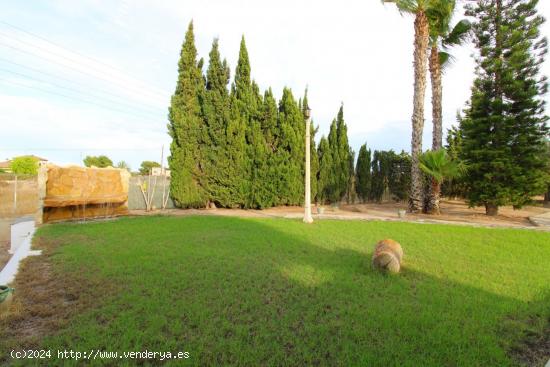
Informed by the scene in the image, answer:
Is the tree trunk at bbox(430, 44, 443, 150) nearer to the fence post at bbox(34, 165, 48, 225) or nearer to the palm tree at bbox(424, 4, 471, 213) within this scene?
the palm tree at bbox(424, 4, 471, 213)

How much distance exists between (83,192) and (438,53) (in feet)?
48.8

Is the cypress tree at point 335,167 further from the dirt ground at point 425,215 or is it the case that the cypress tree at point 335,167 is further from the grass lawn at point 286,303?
the grass lawn at point 286,303

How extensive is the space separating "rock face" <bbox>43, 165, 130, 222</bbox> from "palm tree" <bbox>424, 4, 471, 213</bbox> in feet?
39.9

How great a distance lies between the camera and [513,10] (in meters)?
10.6

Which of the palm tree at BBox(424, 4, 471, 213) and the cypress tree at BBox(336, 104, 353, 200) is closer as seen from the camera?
the palm tree at BBox(424, 4, 471, 213)

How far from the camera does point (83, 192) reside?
971 cm

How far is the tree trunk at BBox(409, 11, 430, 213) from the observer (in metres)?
11.1

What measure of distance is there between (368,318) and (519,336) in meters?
1.29

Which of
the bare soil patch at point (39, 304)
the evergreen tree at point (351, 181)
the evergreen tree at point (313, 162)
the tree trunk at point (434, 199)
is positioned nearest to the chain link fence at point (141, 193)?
the evergreen tree at point (313, 162)

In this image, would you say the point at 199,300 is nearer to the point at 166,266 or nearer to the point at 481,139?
the point at 166,266

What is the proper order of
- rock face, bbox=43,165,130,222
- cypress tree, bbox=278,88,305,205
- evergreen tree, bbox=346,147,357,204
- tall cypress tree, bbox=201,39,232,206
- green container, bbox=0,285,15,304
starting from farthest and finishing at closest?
1. evergreen tree, bbox=346,147,357,204
2. cypress tree, bbox=278,88,305,205
3. tall cypress tree, bbox=201,39,232,206
4. rock face, bbox=43,165,130,222
5. green container, bbox=0,285,15,304

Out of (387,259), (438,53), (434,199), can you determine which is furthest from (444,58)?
(387,259)

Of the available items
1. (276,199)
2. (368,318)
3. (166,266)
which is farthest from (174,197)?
(368,318)

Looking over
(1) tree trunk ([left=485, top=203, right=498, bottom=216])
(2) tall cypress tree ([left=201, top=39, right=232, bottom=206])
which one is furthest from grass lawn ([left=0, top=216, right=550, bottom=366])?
(2) tall cypress tree ([left=201, top=39, right=232, bottom=206])
